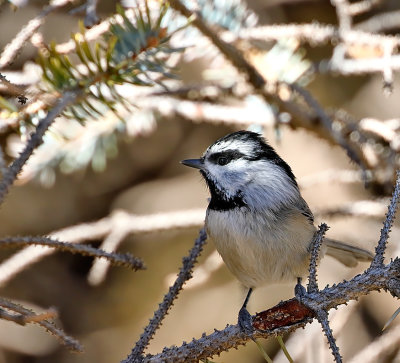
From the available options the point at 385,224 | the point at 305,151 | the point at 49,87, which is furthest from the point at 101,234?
the point at 305,151

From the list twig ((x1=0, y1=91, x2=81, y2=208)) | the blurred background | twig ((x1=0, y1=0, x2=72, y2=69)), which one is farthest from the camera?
the blurred background

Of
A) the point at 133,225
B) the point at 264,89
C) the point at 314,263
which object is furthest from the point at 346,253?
the point at 314,263

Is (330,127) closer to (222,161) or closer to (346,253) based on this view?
(222,161)

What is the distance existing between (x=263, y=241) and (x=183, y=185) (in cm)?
114

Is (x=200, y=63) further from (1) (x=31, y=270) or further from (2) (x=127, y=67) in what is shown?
(2) (x=127, y=67)

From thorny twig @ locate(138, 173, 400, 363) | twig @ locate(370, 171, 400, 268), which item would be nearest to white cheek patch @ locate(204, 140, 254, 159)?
thorny twig @ locate(138, 173, 400, 363)

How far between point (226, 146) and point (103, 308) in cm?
115

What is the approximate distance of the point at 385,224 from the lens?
→ 1041 millimetres

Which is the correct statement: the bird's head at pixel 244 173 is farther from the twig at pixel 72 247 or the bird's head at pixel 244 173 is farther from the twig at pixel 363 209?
the twig at pixel 72 247

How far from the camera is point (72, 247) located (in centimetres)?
96

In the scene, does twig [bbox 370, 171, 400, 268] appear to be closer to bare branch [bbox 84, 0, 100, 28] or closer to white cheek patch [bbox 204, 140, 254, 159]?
bare branch [bbox 84, 0, 100, 28]

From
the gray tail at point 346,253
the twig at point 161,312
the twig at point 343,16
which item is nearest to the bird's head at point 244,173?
the gray tail at point 346,253

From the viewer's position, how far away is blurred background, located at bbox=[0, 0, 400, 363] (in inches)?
78.3

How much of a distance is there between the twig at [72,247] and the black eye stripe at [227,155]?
3.63 ft
